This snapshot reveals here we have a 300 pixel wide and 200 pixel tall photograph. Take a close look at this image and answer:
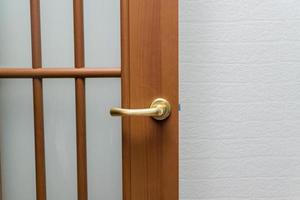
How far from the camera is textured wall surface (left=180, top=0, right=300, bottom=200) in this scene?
105 centimetres

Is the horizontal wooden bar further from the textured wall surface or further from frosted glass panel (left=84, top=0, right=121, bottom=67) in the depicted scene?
the textured wall surface

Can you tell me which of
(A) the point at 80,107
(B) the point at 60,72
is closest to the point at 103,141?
(A) the point at 80,107

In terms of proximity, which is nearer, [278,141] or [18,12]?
[18,12]

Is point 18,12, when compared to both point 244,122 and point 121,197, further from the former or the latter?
point 244,122

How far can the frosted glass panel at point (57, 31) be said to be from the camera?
89 centimetres

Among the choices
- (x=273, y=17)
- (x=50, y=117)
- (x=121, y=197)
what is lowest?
(x=121, y=197)

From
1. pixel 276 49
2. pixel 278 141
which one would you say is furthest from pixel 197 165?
pixel 276 49

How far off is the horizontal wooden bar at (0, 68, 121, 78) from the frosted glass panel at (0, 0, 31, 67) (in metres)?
0.03

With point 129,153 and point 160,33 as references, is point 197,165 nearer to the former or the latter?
point 129,153

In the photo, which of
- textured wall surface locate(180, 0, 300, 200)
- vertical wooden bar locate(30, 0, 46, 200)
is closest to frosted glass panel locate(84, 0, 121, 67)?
vertical wooden bar locate(30, 0, 46, 200)

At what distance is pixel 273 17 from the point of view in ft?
3.46

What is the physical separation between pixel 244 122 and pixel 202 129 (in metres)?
0.13

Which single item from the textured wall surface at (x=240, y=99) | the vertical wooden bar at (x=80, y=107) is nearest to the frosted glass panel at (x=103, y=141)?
the vertical wooden bar at (x=80, y=107)

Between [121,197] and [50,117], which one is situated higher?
[50,117]
